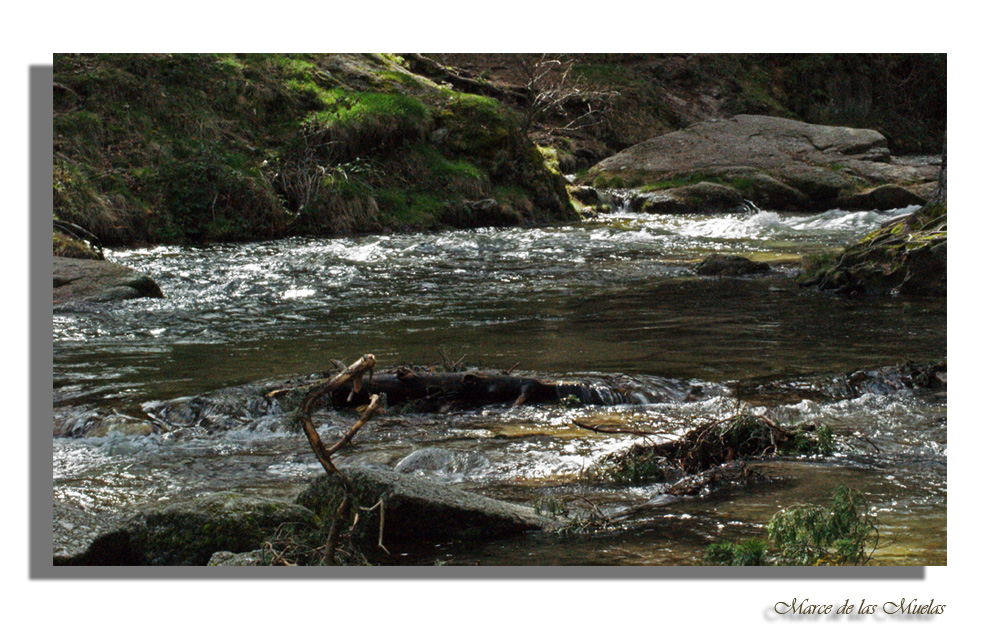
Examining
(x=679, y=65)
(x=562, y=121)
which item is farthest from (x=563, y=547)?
(x=679, y=65)

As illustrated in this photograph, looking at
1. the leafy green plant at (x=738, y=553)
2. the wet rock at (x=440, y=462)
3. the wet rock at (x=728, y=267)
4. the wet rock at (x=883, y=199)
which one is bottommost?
the leafy green plant at (x=738, y=553)

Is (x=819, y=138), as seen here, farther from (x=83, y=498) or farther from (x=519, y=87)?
(x=83, y=498)

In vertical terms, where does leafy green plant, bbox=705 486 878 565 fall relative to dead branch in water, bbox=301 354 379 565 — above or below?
below

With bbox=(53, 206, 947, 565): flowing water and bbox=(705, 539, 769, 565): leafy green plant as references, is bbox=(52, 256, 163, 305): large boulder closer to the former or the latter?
bbox=(53, 206, 947, 565): flowing water

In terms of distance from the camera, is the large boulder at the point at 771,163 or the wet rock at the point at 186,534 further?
the large boulder at the point at 771,163

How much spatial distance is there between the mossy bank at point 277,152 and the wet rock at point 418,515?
448 inches

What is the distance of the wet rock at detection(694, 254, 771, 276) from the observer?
11.6m

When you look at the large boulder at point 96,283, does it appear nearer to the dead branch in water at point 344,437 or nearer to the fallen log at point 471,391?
the fallen log at point 471,391

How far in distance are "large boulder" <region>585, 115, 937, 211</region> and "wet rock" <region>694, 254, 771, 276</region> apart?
353 inches

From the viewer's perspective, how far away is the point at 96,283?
9.63 meters

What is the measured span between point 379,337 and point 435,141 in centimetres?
1176

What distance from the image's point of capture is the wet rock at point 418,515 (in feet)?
10.9

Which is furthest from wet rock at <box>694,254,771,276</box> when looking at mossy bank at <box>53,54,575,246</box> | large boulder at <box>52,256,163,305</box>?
large boulder at <box>52,256,163,305</box>

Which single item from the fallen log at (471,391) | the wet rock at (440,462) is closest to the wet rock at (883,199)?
the fallen log at (471,391)
